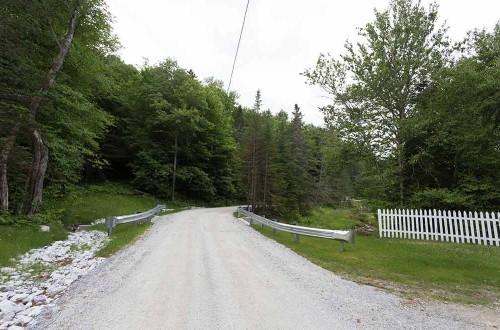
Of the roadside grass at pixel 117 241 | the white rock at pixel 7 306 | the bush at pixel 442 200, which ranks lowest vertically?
the white rock at pixel 7 306

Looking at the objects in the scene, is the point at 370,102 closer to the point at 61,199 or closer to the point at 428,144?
the point at 428,144

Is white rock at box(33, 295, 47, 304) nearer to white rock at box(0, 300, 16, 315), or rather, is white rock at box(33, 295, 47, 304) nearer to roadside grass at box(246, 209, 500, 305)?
white rock at box(0, 300, 16, 315)

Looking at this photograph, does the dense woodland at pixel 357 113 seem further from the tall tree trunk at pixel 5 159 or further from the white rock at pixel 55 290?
the white rock at pixel 55 290

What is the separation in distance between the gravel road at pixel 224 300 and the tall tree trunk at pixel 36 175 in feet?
21.8

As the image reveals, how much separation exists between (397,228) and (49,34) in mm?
18286

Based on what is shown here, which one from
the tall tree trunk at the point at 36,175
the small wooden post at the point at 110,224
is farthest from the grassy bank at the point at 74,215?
the tall tree trunk at the point at 36,175

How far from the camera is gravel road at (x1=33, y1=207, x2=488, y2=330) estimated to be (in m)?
4.02

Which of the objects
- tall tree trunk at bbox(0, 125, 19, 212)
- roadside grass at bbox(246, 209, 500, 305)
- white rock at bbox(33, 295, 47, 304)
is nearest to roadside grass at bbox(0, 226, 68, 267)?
tall tree trunk at bbox(0, 125, 19, 212)

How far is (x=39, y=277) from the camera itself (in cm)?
619

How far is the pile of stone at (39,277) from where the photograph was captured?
4.26m

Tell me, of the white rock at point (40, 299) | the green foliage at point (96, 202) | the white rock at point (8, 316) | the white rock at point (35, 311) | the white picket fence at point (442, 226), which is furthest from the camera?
the green foliage at point (96, 202)

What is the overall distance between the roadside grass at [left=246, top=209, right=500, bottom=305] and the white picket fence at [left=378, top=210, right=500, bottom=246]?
78 cm

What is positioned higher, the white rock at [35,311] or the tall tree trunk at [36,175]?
the tall tree trunk at [36,175]

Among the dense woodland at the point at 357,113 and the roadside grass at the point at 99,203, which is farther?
the roadside grass at the point at 99,203
